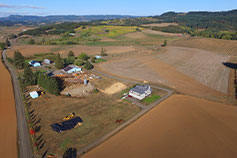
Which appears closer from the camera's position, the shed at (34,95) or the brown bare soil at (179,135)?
the brown bare soil at (179,135)

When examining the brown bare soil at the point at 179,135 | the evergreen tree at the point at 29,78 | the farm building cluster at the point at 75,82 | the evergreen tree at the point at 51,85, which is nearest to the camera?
the brown bare soil at the point at 179,135

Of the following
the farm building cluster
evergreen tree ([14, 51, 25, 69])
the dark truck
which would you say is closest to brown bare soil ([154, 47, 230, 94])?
the farm building cluster

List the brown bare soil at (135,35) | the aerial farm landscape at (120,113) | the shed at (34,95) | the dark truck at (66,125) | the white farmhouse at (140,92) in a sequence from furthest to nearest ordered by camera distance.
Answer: the brown bare soil at (135,35)
the shed at (34,95)
the white farmhouse at (140,92)
the dark truck at (66,125)
the aerial farm landscape at (120,113)

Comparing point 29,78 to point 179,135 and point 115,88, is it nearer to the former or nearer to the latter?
point 115,88

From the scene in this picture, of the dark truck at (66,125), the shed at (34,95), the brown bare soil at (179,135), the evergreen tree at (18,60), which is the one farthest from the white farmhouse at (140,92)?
the evergreen tree at (18,60)

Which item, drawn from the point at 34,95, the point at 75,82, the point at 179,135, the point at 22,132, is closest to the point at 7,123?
the point at 22,132

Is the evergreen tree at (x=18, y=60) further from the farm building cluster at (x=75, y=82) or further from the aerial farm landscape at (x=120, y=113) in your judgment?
the farm building cluster at (x=75, y=82)
